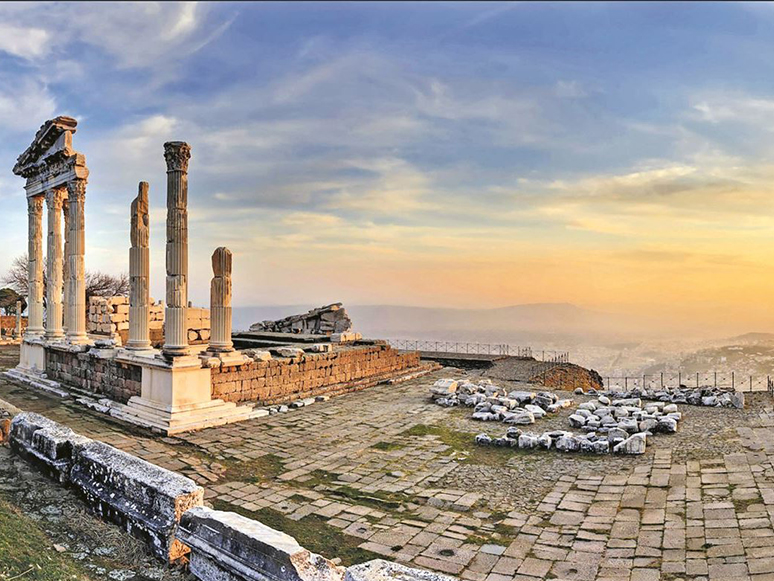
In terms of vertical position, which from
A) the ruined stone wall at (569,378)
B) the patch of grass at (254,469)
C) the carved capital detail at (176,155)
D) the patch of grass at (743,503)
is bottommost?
the ruined stone wall at (569,378)

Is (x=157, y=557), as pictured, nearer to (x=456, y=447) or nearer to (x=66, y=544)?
(x=66, y=544)

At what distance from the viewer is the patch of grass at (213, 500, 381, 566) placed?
5914 millimetres

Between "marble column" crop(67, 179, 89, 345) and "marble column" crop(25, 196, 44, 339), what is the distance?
265 cm

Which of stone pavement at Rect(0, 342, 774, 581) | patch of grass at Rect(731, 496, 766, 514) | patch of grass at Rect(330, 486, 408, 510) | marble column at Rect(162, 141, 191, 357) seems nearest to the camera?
stone pavement at Rect(0, 342, 774, 581)

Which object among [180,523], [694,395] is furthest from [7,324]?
[694,395]

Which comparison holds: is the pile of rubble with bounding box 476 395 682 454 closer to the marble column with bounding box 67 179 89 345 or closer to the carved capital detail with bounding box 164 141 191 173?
the carved capital detail with bounding box 164 141 191 173

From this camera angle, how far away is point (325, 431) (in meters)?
11.2

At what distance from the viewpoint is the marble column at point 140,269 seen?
12992 millimetres

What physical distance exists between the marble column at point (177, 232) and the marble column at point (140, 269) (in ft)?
4.58

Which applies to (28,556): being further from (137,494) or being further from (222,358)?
(222,358)

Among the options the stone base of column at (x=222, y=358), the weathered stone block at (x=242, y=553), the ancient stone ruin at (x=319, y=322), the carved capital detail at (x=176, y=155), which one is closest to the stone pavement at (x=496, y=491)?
the stone base of column at (x=222, y=358)

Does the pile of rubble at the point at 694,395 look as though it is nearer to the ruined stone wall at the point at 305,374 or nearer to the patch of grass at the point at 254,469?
the ruined stone wall at the point at 305,374

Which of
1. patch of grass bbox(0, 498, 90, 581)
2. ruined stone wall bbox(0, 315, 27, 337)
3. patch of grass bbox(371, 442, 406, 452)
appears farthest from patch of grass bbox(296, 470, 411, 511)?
ruined stone wall bbox(0, 315, 27, 337)

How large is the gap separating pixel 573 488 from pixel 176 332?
823 centimetres
